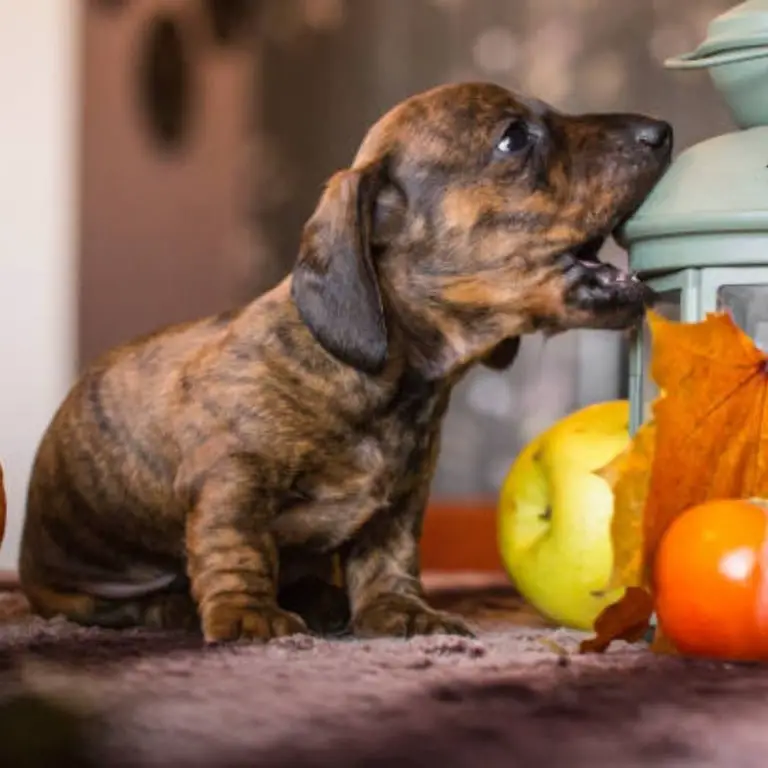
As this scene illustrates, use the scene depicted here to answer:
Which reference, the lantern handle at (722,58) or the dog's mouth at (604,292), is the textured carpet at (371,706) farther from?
the lantern handle at (722,58)

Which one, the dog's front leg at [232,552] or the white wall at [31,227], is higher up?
the white wall at [31,227]

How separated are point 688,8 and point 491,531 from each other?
1.30 m

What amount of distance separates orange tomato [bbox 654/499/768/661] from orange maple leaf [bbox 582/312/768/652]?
38mm

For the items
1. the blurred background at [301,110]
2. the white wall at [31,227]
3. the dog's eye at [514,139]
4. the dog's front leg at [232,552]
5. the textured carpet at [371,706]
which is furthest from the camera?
the blurred background at [301,110]

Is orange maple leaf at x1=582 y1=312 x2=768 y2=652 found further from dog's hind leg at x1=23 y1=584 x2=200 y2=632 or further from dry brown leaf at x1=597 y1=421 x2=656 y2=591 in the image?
dog's hind leg at x1=23 y1=584 x2=200 y2=632

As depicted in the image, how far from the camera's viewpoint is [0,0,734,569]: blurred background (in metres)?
3.19

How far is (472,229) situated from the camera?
178cm

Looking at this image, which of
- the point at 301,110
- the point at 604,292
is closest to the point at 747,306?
the point at 604,292

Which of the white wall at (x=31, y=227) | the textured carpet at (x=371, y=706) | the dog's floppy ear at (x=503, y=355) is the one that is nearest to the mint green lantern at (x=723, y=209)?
the dog's floppy ear at (x=503, y=355)

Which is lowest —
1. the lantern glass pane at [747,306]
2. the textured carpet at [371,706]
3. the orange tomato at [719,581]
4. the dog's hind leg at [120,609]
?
the dog's hind leg at [120,609]

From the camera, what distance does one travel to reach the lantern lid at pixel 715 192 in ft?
5.10

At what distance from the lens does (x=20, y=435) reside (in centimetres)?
288

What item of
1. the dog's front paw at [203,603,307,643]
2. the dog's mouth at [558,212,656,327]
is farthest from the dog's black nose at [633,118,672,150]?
the dog's front paw at [203,603,307,643]

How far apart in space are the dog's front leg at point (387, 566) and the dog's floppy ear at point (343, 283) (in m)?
0.28
